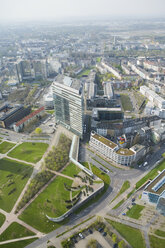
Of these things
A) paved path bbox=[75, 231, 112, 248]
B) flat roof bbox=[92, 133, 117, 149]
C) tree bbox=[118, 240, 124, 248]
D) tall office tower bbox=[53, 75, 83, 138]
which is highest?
tall office tower bbox=[53, 75, 83, 138]

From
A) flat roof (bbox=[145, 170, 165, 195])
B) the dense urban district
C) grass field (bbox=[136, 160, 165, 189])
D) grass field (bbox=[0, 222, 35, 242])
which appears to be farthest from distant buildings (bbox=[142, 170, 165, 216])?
grass field (bbox=[0, 222, 35, 242])

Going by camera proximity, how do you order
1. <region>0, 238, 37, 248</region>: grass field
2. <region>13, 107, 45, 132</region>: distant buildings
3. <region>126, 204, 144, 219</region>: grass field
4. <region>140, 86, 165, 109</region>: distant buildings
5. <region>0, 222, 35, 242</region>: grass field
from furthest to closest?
<region>140, 86, 165, 109</region>: distant buildings → <region>13, 107, 45, 132</region>: distant buildings → <region>126, 204, 144, 219</region>: grass field → <region>0, 222, 35, 242</region>: grass field → <region>0, 238, 37, 248</region>: grass field

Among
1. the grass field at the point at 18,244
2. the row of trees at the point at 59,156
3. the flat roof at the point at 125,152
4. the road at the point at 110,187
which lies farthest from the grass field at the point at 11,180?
the flat roof at the point at 125,152

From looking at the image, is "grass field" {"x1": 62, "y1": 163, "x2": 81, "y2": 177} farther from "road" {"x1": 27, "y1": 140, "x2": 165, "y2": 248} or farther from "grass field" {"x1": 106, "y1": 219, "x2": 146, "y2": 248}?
"grass field" {"x1": 106, "y1": 219, "x2": 146, "y2": 248}

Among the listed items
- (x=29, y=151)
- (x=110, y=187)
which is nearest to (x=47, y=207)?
(x=110, y=187)

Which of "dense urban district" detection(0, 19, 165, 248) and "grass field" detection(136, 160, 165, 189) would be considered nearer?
"dense urban district" detection(0, 19, 165, 248)

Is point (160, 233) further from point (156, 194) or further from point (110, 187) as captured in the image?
point (110, 187)
